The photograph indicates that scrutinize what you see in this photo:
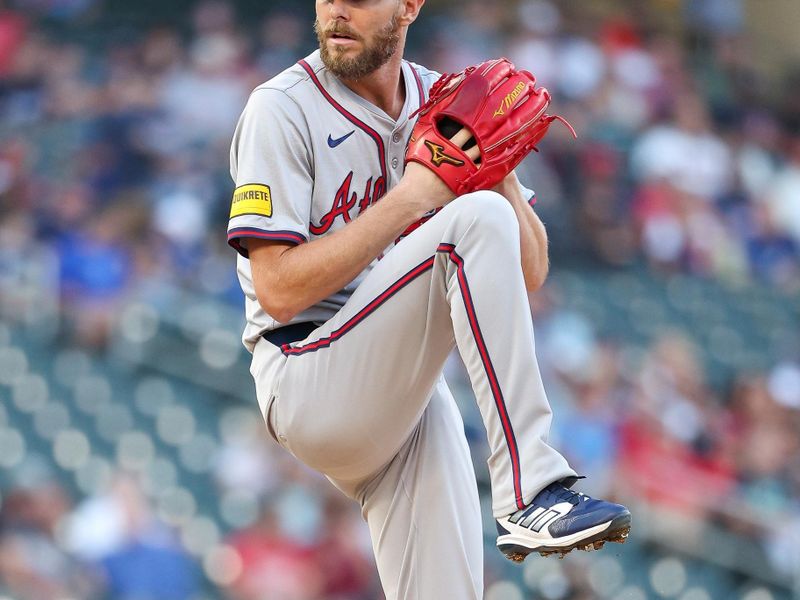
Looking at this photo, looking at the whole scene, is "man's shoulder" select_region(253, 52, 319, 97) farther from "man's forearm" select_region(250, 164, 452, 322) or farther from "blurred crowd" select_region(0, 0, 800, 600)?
"blurred crowd" select_region(0, 0, 800, 600)

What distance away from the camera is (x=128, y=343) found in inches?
208

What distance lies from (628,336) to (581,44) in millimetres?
2634

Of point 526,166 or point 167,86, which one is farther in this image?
point 526,166

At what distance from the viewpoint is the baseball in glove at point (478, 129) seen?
229 centimetres

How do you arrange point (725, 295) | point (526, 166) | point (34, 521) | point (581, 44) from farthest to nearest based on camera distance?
point (581, 44) < point (725, 295) < point (526, 166) < point (34, 521)

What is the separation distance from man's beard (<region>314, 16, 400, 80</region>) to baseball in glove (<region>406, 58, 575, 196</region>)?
0.51 feet

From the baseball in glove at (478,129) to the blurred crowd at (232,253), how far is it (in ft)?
Answer: 9.04

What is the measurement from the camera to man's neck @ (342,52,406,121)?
2.53m

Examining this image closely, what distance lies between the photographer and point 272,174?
2340 millimetres

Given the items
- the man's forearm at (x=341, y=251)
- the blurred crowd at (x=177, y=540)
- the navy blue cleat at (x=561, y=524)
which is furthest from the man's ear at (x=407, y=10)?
the blurred crowd at (x=177, y=540)

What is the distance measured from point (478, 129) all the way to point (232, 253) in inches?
143

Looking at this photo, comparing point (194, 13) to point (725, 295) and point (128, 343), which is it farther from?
point (725, 295)

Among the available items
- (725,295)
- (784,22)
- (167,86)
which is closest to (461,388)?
(167,86)

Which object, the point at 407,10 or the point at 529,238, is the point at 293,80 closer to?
the point at 407,10
